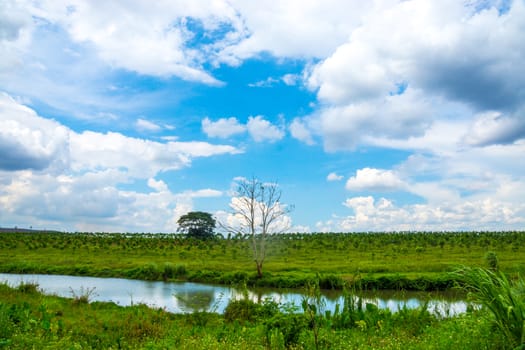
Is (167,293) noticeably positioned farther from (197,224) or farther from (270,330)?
(197,224)

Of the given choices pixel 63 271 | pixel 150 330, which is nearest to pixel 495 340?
pixel 150 330

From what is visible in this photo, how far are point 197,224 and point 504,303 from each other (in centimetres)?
8784

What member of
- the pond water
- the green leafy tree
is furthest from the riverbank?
the green leafy tree

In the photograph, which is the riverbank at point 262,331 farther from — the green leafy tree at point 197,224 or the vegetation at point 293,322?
the green leafy tree at point 197,224

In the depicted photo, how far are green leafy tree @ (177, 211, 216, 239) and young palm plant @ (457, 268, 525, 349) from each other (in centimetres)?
8595

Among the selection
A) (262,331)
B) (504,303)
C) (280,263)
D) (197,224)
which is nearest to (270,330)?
(262,331)

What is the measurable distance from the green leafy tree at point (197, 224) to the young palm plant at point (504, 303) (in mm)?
85953

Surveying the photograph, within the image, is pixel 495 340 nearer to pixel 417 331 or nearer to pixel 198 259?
pixel 417 331

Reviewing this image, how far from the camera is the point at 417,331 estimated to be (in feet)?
34.8

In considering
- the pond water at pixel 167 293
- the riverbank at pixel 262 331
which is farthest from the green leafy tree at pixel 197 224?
the riverbank at pixel 262 331

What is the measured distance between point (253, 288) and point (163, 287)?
253 inches

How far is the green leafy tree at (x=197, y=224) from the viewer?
91.3 meters

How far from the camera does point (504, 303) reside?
6625 mm

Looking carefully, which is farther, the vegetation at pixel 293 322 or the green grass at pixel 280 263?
the green grass at pixel 280 263
